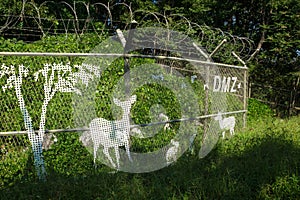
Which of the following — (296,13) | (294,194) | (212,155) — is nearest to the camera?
(294,194)

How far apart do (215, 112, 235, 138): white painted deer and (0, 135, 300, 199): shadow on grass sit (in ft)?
7.17

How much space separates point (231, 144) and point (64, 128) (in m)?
2.76

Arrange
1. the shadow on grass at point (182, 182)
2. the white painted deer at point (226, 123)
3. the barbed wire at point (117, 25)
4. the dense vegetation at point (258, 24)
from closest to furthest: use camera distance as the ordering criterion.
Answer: the shadow on grass at point (182, 182) < the barbed wire at point (117, 25) < the white painted deer at point (226, 123) < the dense vegetation at point (258, 24)

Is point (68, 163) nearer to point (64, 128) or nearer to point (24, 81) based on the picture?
point (64, 128)

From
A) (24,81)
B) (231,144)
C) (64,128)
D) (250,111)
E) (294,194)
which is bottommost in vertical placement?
(250,111)

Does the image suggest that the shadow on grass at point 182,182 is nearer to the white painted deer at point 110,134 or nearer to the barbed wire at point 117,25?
the white painted deer at point 110,134

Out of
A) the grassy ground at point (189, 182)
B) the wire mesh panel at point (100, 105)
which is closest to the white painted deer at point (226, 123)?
the wire mesh panel at point (100, 105)

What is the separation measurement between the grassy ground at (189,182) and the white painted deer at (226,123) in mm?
2160

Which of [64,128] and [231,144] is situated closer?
[64,128]

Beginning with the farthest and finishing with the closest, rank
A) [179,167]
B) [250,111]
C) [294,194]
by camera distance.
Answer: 1. [250,111]
2. [179,167]
3. [294,194]

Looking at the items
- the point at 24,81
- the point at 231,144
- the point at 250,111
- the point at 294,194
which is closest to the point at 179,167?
the point at 294,194

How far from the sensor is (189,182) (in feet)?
12.0

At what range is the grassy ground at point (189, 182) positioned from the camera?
346 cm

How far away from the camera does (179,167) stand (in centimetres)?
425
